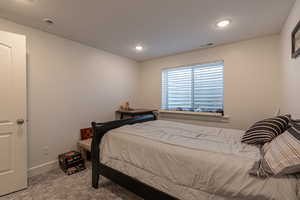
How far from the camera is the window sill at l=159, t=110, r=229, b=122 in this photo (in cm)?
297

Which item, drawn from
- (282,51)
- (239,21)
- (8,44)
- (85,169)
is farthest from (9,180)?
(282,51)

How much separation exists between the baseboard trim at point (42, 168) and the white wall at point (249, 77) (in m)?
3.09

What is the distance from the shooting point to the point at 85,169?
2.48 m

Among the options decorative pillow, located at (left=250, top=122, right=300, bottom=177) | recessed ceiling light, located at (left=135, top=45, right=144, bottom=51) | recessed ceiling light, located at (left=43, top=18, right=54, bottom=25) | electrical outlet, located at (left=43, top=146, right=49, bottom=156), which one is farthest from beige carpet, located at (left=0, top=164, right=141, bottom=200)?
recessed ceiling light, located at (left=135, top=45, right=144, bottom=51)

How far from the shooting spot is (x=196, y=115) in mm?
3289

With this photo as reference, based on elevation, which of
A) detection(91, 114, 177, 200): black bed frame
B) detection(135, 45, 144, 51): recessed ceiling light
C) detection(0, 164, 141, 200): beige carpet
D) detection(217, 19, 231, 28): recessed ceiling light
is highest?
detection(135, 45, 144, 51): recessed ceiling light

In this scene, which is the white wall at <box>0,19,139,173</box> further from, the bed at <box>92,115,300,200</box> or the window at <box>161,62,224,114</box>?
the window at <box>161,62,224,114</box>

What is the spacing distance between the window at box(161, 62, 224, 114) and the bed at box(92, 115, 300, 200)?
4.65 feet

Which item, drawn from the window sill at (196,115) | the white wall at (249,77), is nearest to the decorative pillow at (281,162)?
the white wall at (249,77)

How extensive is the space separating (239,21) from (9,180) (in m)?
3.89

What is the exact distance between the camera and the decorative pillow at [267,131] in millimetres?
1406

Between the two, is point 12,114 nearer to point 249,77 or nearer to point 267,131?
point 267,131

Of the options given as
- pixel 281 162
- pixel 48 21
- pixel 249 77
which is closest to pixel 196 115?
pixel 249 77

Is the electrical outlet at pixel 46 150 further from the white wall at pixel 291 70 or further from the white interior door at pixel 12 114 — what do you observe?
the white wall at pixel 291 70
